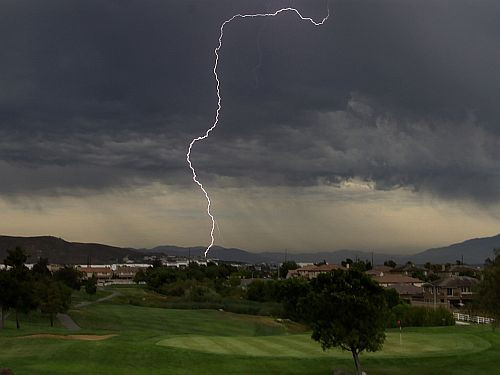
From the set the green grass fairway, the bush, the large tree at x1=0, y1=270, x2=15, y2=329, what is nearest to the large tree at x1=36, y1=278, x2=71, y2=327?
the large tree at x1=0, y1=270, x2=15, y2=329

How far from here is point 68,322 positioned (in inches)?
2867

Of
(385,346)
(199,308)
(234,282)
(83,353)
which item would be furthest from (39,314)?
(234,282)

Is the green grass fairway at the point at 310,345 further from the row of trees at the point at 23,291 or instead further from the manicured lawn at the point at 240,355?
the row of trees at the point at 23,291

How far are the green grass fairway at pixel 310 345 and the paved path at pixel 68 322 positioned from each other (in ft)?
67.1

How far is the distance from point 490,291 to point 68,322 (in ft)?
174

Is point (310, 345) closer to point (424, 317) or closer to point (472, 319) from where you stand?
point (424, 317)

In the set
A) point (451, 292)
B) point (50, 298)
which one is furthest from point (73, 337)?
point (451, 292)

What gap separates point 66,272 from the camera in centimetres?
12319

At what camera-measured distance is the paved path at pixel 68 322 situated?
66425 millimetres

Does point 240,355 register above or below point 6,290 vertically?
below

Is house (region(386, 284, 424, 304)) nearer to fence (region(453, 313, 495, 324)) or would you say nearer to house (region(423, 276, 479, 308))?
house (region(423, 276, 479, 308))

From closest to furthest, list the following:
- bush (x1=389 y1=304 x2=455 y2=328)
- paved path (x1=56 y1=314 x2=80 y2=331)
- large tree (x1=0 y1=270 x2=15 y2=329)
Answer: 1. large tree (x1=0 y1=270 x2=15 y2=329)
2. paved path (x1=56 y1=314 x2=80 y2=331)
3. bush (x1=389 y1=304 x2=455 y2=328)

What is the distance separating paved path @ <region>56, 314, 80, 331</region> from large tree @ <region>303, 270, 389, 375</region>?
39.5 m

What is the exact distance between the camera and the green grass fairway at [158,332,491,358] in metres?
41.1
